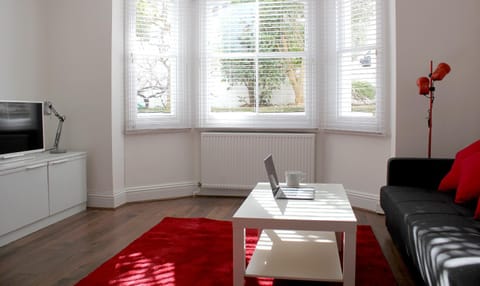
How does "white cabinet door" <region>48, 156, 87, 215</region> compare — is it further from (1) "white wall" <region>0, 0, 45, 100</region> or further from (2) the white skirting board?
(1) "white wall" <region>0, 0, 45, 100</region>

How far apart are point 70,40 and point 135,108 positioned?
95 cm

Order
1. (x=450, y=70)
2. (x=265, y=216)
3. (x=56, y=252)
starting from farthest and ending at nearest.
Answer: (x=450, y=70) → (x=56, y=252) → (x=265, y=216)

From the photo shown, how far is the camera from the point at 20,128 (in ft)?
12.9

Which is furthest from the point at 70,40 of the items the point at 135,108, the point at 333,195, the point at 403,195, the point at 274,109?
the point at 403,195

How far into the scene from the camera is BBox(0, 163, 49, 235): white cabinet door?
3479 millimetres

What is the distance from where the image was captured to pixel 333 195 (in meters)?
3.11

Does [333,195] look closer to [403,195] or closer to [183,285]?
[403,195]

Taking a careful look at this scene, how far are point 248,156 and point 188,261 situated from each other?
7.47ft

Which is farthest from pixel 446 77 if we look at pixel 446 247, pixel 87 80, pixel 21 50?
pixel 21 50

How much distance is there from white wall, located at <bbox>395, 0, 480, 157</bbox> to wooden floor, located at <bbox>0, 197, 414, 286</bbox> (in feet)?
2.97

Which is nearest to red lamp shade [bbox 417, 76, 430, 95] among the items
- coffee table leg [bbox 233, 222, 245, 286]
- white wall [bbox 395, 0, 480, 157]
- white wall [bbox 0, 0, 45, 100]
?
white wall [bbox 395, 0, 480, 157]

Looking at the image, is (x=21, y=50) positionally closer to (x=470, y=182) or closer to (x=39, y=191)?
(x=39, y=191)

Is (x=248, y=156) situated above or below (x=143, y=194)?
above

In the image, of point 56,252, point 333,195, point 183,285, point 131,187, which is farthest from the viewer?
point 131,187
